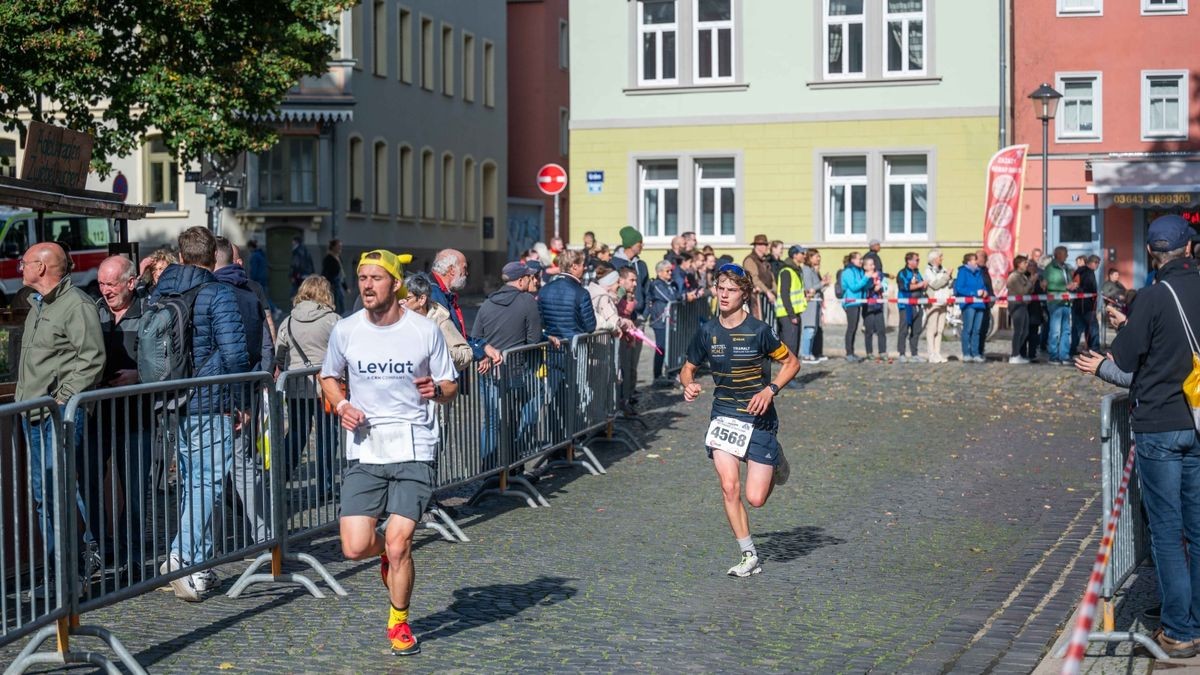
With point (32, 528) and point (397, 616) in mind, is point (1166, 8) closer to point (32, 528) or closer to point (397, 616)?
point (397, 616)

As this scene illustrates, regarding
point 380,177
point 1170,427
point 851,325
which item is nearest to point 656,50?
point 380,177

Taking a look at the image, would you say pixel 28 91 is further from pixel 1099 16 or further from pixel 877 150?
pixel 1099 16

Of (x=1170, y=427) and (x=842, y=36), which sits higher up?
(x=842, y=36)

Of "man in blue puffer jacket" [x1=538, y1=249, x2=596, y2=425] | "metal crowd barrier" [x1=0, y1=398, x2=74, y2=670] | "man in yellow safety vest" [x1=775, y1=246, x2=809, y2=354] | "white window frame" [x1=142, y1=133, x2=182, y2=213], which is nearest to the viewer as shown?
"metal crowd barrier" [x1=0, y1=398, x2=74, y2=670]

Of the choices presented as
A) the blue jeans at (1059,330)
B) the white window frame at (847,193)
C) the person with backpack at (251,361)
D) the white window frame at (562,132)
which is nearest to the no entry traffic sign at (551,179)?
the blue jeans at (1059,330)

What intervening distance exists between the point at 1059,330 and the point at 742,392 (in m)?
17.1

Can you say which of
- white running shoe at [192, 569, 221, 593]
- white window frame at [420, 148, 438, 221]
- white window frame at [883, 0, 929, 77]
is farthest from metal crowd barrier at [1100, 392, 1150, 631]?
white window frame at [420, 148, 438, 221]

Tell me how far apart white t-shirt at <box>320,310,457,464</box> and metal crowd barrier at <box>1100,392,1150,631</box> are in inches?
117

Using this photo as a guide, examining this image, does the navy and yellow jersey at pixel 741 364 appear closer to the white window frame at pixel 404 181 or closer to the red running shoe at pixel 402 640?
the red running shoe at pixel 402 640

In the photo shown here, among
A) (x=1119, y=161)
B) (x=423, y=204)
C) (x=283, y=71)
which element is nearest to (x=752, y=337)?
(x=283, y=71)

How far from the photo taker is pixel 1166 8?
38875mm

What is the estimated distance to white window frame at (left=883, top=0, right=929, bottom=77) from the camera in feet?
117

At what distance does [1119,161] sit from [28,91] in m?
25.0

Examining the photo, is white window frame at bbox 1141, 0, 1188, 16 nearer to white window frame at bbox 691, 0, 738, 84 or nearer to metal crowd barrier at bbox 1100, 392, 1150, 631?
white window frame at bbox 691, 0, 738, 84
